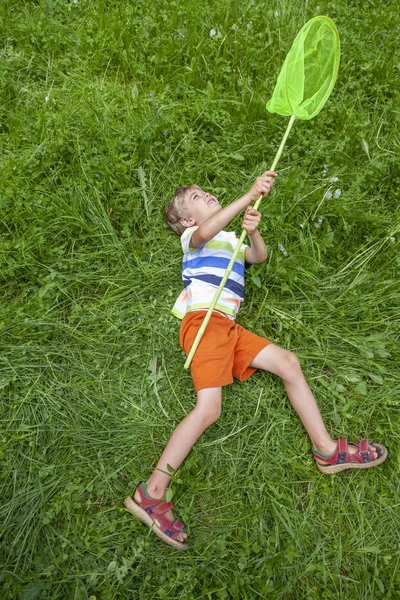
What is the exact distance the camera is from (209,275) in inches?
113

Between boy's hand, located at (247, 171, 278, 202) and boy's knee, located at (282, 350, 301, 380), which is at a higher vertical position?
boy's hand, located at (247, 171, 278, 202)

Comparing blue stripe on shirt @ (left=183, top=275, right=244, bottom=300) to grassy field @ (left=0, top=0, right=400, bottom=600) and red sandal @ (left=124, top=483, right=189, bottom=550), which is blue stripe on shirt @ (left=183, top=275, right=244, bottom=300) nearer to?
grassy field @ (left=0, top=0, right=400, bottom=600)

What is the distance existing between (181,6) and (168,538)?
12.4 ft

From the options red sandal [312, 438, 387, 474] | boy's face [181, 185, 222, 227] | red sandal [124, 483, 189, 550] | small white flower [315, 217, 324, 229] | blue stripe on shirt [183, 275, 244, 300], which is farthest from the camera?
small white flower [315, 217, 324, 229]

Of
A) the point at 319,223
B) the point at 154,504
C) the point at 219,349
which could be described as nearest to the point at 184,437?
the point at 154,504

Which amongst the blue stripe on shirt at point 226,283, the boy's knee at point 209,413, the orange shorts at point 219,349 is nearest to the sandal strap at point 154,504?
the boy's knee at point 209,413

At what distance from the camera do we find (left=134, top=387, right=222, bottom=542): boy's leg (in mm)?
2525

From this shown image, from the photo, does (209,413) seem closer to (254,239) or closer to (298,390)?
(298,390)

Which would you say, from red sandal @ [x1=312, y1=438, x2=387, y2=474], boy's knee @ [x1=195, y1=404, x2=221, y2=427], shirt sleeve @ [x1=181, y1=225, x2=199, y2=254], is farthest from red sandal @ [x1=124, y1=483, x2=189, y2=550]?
shirt sleeve @ [x1=181, y1=225, x2=199, y2=254]

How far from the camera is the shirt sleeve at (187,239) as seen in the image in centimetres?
294

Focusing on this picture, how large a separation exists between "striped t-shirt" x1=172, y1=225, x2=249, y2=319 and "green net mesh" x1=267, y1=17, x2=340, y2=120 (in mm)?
825

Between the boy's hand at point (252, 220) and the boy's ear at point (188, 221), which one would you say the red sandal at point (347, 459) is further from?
the boy's ear at point (188, 221)

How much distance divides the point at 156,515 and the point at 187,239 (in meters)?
1.56

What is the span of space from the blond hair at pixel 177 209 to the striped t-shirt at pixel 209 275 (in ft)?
0.43
